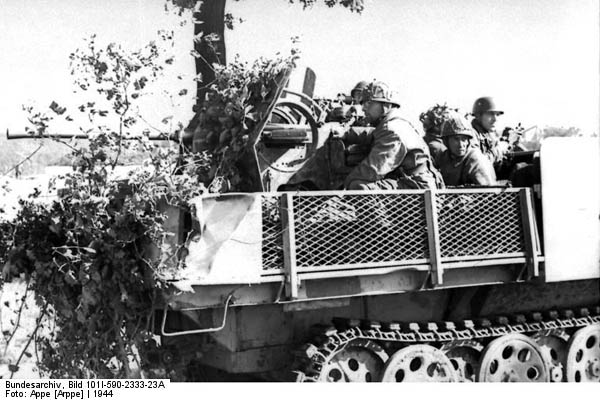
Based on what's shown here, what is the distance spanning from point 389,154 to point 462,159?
1.35m

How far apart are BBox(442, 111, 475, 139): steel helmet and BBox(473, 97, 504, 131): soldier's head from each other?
1162 millimetres

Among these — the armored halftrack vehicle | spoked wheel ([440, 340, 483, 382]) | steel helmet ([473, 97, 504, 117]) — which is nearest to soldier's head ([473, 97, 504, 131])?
steel helmet ([473, 97, 504, 117])

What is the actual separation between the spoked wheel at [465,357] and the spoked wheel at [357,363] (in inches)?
28.8

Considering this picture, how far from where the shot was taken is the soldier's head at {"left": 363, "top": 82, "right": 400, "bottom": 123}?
7.83 m

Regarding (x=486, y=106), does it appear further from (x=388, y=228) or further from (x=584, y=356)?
(x=388, y=228)

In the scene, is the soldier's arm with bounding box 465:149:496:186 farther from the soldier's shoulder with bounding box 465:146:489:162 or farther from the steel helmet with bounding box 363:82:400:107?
the steel helmet with bounding box 363:82:400:107

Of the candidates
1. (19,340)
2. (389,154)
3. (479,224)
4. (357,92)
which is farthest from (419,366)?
(19,340)

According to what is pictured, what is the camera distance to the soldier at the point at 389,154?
7.46 meters

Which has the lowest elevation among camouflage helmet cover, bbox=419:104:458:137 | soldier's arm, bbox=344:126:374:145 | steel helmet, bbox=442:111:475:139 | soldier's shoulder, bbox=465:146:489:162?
soldier's shoulder, bbox=465:146:489:162

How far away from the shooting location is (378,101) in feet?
25.6

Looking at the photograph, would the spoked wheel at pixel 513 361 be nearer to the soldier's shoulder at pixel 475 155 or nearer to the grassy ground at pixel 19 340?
the soldier's shoulder at pixel 475 155

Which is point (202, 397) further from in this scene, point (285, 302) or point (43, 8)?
point (43, 8)

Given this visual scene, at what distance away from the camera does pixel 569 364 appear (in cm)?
836

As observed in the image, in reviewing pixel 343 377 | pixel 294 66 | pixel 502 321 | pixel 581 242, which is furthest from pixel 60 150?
pixel 581 242
